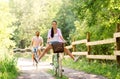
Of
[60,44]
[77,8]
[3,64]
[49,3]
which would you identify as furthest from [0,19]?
[49,3]

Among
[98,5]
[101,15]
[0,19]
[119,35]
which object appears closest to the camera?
[119,35]

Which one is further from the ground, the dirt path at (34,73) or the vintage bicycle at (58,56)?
the vintage bicycle at (58,56)

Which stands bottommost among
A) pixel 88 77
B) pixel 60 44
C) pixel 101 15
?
pixel 88 77

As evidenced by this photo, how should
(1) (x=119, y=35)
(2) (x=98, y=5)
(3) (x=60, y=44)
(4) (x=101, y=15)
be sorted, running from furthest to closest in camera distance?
1. (4) (x=101, y=15)
2. (2) (x=98, y=5)
3. (1) (x=119, y=35)
4. (3) (x=60, y=44)

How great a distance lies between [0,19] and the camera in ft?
98.6

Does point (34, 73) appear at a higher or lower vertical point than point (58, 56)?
lower

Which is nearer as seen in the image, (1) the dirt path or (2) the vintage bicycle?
(2) the vintage bicycle

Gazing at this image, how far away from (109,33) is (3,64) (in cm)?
636

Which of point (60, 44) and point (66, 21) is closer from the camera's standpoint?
point (60, 44)

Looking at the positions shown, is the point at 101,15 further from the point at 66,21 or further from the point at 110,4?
the point at 66,21

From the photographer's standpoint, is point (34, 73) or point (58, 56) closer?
point (58, 56)

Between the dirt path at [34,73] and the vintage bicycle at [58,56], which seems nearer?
the vintage bicycle at [58,56]

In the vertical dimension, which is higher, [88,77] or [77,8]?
[77,8]

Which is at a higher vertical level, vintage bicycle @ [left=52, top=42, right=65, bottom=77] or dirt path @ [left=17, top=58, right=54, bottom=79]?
vintage bicycle @ [left=52, top=42, right=65, bottom=77]
